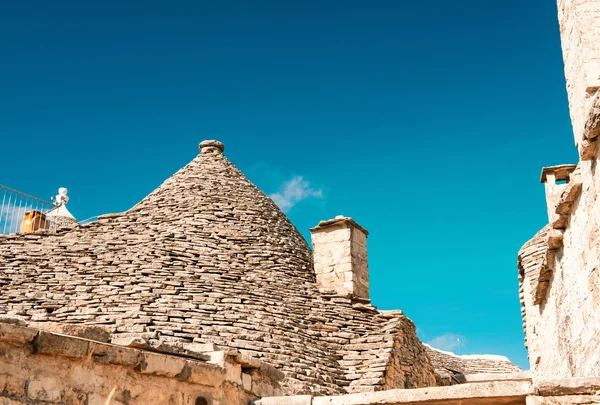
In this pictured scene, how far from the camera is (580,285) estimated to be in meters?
6.40

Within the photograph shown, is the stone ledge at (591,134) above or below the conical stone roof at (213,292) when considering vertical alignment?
below

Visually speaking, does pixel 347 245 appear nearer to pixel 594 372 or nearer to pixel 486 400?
pixel 594 372

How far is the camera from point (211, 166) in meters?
18.0

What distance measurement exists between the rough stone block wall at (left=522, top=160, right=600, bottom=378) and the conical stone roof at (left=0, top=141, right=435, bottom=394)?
3.94m

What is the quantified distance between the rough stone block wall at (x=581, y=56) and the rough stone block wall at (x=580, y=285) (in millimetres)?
489

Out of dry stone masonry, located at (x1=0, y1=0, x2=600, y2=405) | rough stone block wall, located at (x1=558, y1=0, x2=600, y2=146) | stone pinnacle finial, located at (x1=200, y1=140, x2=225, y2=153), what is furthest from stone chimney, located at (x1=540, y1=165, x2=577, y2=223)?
stone pinnacle finial, located at (x1=200, y1=140, x2=225, y2=153)

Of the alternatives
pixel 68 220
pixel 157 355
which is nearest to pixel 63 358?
pixel 157 355

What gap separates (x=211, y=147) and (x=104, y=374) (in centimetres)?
1512

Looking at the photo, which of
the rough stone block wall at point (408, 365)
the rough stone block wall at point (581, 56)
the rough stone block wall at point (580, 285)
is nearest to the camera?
the rough stone block wall at point (580, 285)

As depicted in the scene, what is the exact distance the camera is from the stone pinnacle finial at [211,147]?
18.9 m

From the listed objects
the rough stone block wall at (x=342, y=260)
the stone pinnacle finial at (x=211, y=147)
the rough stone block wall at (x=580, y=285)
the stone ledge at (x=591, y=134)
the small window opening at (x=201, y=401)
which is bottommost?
the small window opening at (x=201, y=401)

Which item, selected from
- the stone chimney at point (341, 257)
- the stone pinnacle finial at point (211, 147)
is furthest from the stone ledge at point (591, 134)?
the stone pinnacle finial at point (211, 147)

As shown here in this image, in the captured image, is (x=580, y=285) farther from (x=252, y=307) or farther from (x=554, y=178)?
(x=252, y=307)

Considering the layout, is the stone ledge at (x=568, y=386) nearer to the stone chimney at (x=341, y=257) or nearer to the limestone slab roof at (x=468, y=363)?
the stone chimney at (x=341, y=257)
